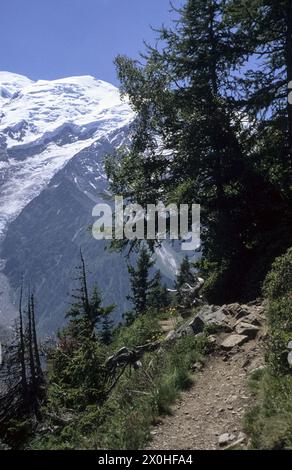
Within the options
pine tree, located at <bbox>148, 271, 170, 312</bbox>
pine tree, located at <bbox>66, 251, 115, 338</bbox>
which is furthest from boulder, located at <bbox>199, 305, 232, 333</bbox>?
pine tree, located at <bbox>148, 271, 170, 312</bbox>

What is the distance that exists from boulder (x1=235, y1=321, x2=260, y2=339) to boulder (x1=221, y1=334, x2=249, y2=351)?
0.15 m

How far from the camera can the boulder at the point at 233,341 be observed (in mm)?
11828

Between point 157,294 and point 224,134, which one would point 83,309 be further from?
point 157,294

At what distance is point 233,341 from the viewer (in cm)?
1195

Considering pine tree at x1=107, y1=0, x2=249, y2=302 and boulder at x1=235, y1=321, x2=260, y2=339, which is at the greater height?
pine tree at x1=107, y1=0, x2=249, y2=302

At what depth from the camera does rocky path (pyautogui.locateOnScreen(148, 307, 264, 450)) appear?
8.50m

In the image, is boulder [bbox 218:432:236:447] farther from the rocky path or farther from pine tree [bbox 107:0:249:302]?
pine tree [bbox 107:0:249:302]


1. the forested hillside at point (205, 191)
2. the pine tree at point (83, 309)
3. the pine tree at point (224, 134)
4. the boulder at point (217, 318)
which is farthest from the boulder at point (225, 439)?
the pine tree at point (224, 134)

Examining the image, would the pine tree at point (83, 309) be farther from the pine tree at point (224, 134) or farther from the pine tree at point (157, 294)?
the pine tree at point (157, 294)

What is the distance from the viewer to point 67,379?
1566 cm

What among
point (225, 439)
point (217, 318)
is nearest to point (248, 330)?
point (217, 318)

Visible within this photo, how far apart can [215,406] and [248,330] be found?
295 cm
